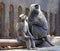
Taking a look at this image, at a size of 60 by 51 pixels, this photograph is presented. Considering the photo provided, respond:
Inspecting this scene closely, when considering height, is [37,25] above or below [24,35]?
above

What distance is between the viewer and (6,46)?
6.32 m

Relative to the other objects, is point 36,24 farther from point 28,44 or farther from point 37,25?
point 28,44

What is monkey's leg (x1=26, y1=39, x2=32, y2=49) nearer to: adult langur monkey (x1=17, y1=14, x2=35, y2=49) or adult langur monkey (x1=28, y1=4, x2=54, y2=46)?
adult langur monkey (x1=17, y1=14, x2=35, y2=49)

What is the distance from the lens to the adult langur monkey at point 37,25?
702 cm

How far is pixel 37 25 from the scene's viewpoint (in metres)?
7.11

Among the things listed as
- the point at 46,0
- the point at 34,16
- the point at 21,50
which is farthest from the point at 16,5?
the point at 21,50

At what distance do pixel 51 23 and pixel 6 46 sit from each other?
79.5 ft

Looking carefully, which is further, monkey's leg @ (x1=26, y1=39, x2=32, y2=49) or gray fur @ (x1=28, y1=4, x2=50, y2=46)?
gray fur @ (x1=28, y1=4, x2=50, y2=46)

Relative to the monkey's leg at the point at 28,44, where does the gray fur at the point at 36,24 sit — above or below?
above

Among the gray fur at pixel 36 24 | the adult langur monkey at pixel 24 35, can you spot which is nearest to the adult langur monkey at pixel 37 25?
the gray fur at pixel 36 24

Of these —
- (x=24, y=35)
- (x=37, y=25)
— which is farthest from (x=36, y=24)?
(x=24, y=35)

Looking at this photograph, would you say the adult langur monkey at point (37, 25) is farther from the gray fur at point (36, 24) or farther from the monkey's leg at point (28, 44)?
the monkey's leg at point (28, 44)

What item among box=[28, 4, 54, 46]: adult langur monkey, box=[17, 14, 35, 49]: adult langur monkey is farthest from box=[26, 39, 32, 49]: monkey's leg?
box=[28, 4, 54, 46]: adult langur monkey

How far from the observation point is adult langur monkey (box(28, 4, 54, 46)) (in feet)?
23.0
